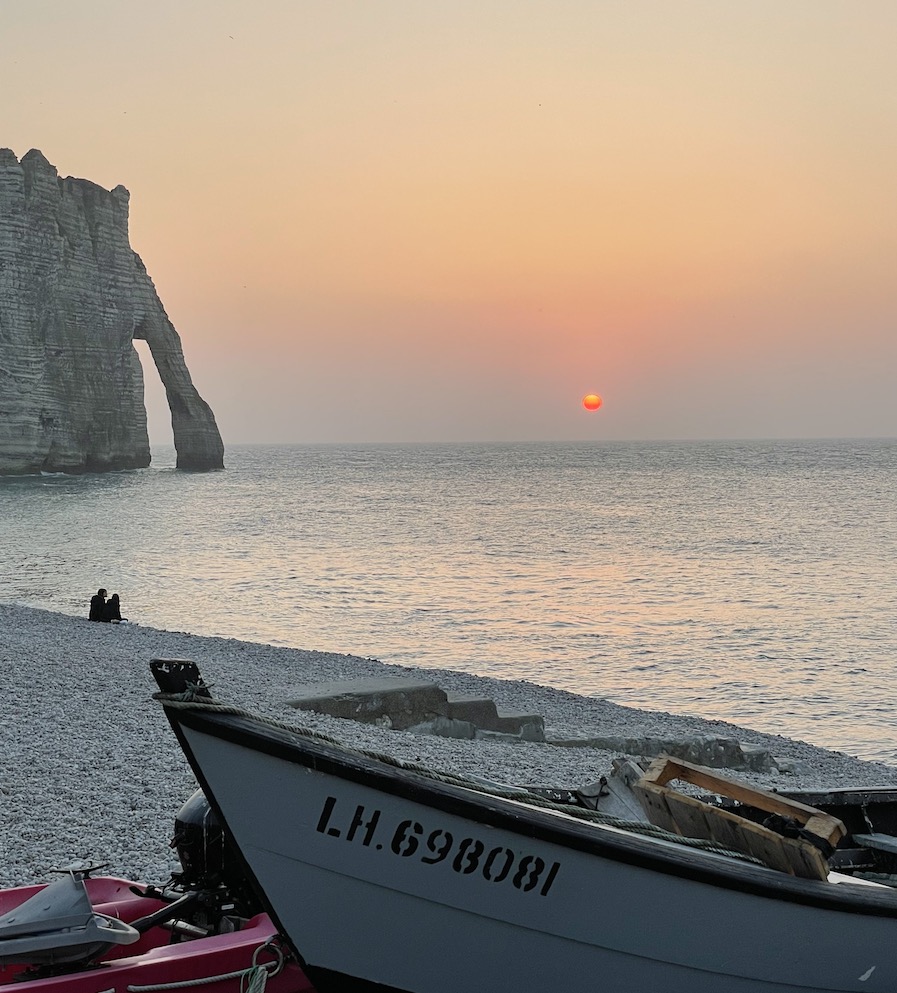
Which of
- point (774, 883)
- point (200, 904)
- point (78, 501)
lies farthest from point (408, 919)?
point (78, 501)

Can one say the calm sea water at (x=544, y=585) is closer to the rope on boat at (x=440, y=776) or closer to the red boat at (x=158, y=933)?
the rope on boat at (x=440, y=776)

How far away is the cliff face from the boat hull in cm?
8560

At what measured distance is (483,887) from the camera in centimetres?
445

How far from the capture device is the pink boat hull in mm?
4316

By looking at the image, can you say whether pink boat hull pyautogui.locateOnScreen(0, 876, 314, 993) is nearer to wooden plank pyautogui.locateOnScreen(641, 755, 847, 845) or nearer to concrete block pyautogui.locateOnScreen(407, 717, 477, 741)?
wooden plank pyautogui.locateOnScreen(641, 755, 847, 845)

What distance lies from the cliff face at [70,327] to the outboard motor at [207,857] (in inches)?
3340

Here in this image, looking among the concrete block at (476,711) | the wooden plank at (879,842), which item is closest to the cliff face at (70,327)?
the concrete block at (476,711)

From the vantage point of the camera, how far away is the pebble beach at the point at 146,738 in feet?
→ 24.9

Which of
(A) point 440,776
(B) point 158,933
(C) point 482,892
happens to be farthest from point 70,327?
(C) point 482,892

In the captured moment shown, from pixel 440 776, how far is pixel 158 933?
1.71m

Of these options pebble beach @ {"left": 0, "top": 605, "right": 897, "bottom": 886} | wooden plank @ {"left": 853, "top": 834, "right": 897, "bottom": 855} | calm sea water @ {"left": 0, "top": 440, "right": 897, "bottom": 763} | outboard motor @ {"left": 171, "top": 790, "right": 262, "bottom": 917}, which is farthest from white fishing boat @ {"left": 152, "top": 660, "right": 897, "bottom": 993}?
calm sea water @ {"left": 0, "top": 440, "right": 897, "bottom": 763}

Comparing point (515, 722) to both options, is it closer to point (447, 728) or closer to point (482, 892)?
point (447, 728)

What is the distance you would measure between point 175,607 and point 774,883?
2601 cm

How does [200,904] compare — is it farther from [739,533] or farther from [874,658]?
[739,533]
